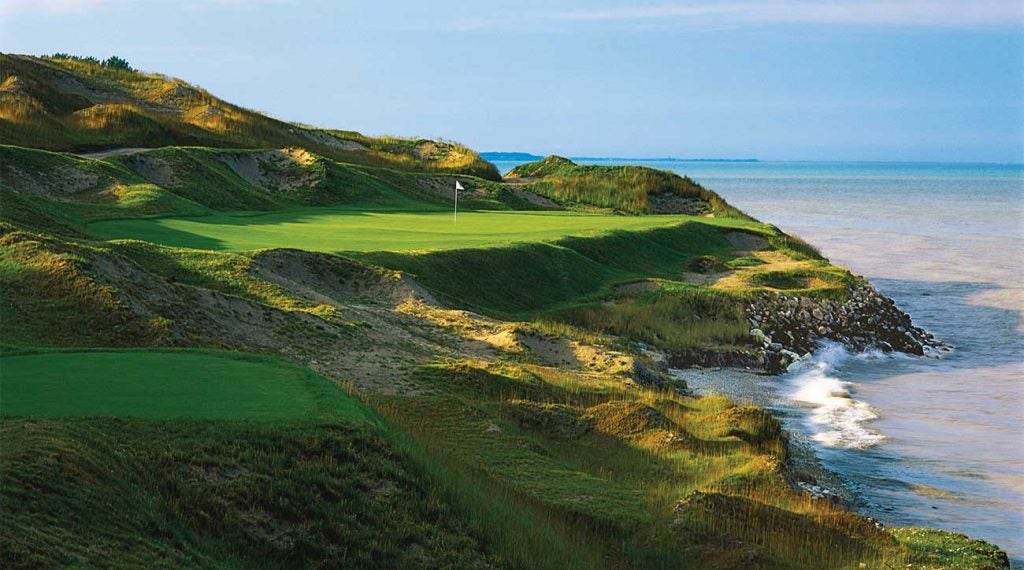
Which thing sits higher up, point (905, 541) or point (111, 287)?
point (111, 287)

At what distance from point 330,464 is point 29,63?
39.4m

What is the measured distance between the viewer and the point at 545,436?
14.6m

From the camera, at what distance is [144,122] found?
132ft

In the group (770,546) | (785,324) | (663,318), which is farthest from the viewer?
(785,324)

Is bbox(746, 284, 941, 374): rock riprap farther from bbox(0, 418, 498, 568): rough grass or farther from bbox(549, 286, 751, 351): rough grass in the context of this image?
bbox(0, 418, 498, 568): rough grass

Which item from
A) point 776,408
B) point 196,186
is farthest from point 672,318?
point 196,186

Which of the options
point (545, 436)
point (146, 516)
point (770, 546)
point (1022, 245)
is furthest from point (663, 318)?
point (1022, 245)

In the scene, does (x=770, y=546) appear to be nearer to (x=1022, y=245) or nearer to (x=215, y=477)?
(x=215, y=477)

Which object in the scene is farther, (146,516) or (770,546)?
(770,546)

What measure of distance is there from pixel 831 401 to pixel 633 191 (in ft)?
93.9

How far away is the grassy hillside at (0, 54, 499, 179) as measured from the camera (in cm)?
3691

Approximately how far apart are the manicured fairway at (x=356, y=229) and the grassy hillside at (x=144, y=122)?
8.96 meters

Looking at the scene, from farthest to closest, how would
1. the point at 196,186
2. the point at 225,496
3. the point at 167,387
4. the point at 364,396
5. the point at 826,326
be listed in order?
the point at 196,186
the point at 826,326
the point at 364,396
the point at 167,387
the point at 225,496

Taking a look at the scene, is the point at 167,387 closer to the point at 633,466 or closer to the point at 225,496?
the point at 225,496
